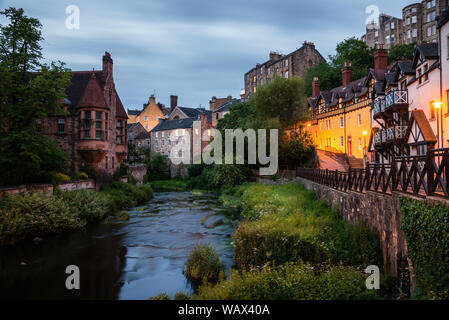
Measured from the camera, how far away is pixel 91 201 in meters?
22.5

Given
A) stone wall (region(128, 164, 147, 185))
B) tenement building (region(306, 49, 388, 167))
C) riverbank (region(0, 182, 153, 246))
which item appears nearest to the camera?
riverbank (region(0, 182, 153, 246))

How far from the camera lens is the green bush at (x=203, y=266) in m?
12.1

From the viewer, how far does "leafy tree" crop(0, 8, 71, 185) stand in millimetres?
18688

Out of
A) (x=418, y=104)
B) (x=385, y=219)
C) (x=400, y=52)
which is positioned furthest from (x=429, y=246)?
(x=400, y=52)

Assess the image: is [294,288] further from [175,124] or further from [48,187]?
[175,124]

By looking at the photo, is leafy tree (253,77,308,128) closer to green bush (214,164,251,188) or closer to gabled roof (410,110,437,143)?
green bush (214,164,251,188)

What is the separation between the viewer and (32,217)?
17.0 metres

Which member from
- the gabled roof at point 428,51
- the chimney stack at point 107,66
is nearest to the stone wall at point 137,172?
the chimney stack at point 107,66

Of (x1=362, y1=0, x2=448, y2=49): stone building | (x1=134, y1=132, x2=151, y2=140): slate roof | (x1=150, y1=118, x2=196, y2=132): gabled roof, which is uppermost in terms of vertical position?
(x1=362, y1=0, x2=448, y2=49): stone building

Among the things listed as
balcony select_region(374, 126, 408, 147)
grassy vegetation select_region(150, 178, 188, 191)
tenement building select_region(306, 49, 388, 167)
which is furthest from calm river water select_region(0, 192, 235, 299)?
grassy vegetation select_region(150, 178, 188, 191)

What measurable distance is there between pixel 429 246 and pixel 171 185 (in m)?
45.2

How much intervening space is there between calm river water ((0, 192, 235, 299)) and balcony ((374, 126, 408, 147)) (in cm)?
1365
